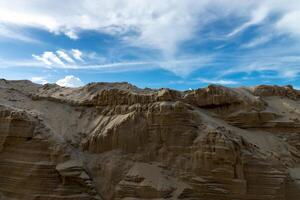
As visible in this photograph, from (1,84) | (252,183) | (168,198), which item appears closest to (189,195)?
(168,198)

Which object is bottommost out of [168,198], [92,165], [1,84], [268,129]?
[168,198]

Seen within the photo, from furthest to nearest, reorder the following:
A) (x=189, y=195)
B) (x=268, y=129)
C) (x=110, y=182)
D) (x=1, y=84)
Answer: (x=1, y=84) < (x=268, y=129) < (x=110, y=182) < (x=189, y=195)

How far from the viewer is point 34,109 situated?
20016mm

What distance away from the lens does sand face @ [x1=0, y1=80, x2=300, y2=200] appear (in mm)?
16125

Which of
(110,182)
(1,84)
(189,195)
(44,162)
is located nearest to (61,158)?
(44,162)

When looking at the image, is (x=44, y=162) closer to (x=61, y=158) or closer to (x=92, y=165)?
(x=61, y=158)

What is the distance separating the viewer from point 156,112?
17.8 m

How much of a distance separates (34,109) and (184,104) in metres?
8.60

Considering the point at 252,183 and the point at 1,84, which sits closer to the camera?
the point at 252,183

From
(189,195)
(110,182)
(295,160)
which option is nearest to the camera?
(189,195)

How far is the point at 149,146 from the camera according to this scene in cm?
1764

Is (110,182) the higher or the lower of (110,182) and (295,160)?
the lower

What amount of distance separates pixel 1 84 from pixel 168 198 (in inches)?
547

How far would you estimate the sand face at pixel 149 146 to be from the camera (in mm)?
16125
